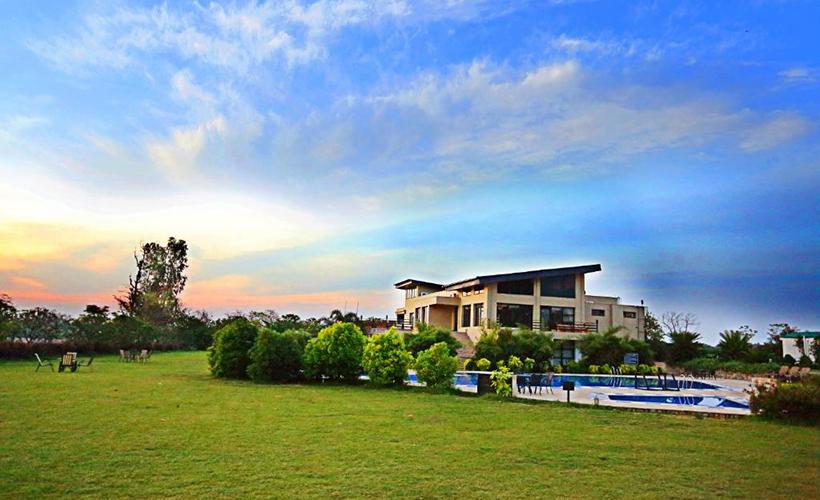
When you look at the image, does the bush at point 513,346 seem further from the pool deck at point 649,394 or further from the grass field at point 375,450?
the grass field at point 375,450

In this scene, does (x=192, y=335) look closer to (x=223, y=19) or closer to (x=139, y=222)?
(x=139, y=222)

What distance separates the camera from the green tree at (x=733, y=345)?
97.4 ft

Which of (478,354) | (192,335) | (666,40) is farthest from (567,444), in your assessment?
(192,335)

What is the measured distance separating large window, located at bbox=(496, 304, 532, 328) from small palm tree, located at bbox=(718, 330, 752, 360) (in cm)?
972

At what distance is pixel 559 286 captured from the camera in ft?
112

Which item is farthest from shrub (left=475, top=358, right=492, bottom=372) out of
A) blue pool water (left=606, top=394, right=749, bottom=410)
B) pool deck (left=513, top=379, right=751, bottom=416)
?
blue pool water (left=606, top=394, right=749, bottom=410)

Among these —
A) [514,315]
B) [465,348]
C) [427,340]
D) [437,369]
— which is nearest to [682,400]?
[437,369]

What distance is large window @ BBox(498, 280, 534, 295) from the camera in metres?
32.9

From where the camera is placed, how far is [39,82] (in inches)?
531

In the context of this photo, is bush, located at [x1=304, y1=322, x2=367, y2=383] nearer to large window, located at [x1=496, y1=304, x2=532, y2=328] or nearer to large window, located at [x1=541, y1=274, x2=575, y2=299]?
large window, located at [x1=496, y1=304, x2=532, y2=328]

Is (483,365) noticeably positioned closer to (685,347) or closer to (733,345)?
(685,347)

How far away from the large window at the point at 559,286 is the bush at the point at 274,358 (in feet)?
66.0

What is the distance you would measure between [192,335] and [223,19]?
29.1 meters

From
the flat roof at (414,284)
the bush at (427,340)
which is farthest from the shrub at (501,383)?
the flat roof at (414,284)
